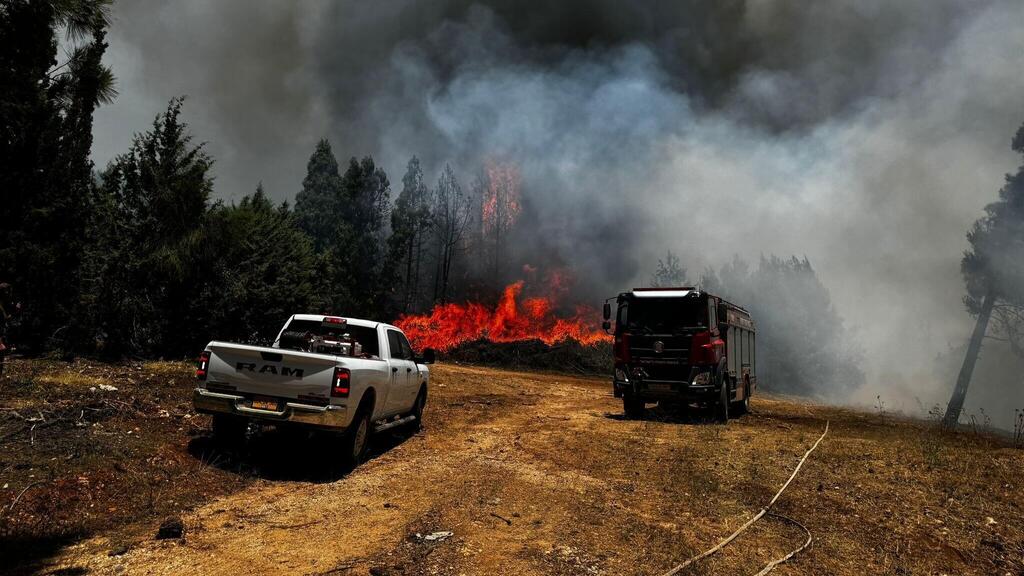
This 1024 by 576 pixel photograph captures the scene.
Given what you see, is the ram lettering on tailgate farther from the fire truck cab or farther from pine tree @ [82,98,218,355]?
pine tree @ [82,98,218,355]

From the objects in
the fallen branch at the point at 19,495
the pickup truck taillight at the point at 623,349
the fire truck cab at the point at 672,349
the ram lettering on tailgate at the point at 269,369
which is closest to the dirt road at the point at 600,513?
the fallen branch at the point at 19,495

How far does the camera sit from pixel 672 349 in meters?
13.3

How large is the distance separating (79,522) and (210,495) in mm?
1269

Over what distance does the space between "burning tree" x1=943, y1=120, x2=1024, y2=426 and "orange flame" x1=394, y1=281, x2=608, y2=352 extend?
22.2 meters

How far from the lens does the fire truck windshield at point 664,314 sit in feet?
43.9

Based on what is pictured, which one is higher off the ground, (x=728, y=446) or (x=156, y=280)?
(x=156, y=280)

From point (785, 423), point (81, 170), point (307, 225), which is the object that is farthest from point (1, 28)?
point (307, 225)

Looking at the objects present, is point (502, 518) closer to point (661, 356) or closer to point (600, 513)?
point (600, 513)

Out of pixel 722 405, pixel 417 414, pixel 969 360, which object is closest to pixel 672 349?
pixel 722 405

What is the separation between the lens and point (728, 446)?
33.8ft

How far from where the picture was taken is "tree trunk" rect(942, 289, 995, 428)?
86.7 feet

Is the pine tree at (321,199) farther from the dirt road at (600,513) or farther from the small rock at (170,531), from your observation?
the small rock at (170,531)

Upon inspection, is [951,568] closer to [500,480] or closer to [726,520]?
[726,520]

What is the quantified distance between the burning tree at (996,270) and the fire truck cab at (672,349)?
813 inches
